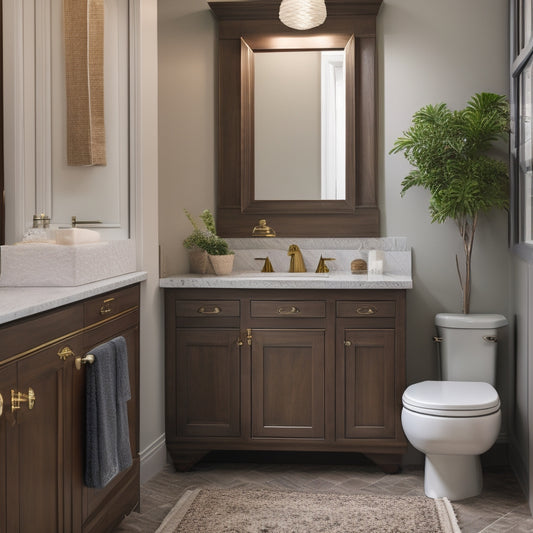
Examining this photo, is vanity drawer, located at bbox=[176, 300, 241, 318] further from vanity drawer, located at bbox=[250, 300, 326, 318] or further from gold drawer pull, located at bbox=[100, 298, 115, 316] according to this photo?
gold drawer pull, located at bbox=[100, 298, 115, 316]

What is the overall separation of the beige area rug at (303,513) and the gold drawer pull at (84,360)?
0.81 m

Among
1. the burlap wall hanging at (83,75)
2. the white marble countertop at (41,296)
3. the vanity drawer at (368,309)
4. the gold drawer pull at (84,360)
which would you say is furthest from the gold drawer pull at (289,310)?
the gold drawer pull at (84,360)

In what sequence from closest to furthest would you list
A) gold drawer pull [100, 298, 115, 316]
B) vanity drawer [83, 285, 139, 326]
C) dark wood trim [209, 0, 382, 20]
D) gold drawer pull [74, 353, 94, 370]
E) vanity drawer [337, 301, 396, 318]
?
1. gold drawer pull [74, 353, 94, 370]
2. vanity drawer [83, 285, 139, 326]
3. gold drawer pull [100, 298, 115, 316]
4. vanity drawer [337, 301, 396, 318]
5. dark wood trim [209, 0, 382, 20]

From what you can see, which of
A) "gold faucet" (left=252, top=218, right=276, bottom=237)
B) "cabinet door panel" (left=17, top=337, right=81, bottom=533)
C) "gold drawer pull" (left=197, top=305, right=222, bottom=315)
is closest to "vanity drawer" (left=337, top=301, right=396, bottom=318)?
"gold drawer pull" (left=197, top=305, right=222, bottom=315)

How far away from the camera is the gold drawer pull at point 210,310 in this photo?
3.30 meters

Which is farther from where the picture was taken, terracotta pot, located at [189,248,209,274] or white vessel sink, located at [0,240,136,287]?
terracotta pot, located at [189,248,209,274]

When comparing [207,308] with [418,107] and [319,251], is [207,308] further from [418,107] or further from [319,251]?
[418,107]

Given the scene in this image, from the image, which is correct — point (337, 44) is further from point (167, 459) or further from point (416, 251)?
point (167, 459)

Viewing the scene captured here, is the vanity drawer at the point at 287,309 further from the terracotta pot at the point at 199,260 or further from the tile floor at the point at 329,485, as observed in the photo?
the tile floor at the point at 329,485

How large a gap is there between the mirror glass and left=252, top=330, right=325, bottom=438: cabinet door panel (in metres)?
0.87

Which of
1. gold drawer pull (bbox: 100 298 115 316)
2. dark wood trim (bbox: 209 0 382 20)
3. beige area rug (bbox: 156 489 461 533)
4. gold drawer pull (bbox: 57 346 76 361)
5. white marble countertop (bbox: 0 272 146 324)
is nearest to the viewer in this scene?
white marble countertop (bbox: 0 272 146 324)

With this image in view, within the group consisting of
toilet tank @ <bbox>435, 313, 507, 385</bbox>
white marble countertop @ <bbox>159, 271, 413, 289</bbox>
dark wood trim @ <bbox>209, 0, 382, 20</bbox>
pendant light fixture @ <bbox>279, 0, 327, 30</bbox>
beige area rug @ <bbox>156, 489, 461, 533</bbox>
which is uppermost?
dark wood trim @ <bbox>209, 0, 382, 20</bbox>

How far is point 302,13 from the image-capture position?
3393 mm

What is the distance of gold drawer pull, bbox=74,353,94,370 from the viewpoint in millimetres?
2176
